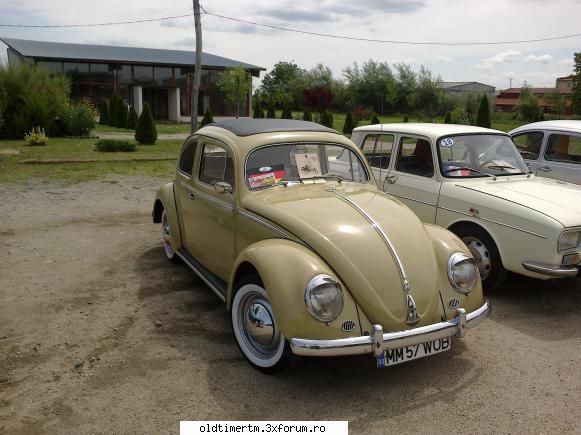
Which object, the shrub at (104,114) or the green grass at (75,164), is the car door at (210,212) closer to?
the green grass at (75,164)

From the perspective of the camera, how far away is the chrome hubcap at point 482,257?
5344 millimetres

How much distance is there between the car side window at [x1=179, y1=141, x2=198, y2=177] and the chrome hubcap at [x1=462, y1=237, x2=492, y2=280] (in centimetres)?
315

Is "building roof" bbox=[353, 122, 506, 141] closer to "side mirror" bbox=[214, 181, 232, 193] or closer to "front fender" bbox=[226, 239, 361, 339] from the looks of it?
"side mirror" bbox=[214, 181, 232, 193]

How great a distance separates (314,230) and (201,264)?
1.81 meters

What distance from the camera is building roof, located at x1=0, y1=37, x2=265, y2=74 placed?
3512cm

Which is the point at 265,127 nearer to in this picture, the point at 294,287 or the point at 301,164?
the point at 301,164

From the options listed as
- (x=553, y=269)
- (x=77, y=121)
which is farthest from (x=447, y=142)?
(x=77, y=121)

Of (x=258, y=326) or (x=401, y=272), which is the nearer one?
(x=401, y=272)

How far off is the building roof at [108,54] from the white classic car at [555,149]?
110 ft

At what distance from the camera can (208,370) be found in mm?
3734

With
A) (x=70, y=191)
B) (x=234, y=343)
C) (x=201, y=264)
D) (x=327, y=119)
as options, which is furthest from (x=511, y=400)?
(x=327, y=119)

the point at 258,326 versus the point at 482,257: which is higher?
the point at 482,257

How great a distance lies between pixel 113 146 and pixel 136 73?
72.3ft

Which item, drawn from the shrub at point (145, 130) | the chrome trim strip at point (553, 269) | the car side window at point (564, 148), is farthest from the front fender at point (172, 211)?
the shrub at point (145, 130)
